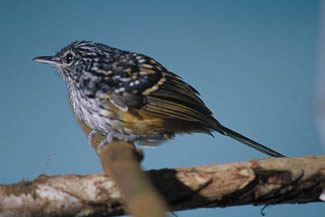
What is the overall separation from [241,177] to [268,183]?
187 mm

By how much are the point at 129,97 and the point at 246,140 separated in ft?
3.41

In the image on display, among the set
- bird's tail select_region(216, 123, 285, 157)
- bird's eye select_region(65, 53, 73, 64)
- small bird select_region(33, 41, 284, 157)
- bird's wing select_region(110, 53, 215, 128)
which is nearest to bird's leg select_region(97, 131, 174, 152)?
small bird select_region(33, 41, 284, 157)

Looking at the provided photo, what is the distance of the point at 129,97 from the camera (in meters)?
2.98

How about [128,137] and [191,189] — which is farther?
[128,137]

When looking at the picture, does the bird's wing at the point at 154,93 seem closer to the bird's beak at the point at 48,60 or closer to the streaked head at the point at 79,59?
the streaked head at the point at 79,59

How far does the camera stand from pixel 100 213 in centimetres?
210

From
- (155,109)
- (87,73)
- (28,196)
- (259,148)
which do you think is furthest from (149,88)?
(28,196)

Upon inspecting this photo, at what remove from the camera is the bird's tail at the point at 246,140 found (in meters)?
3.24

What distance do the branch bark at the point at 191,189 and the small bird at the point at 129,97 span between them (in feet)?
2.23

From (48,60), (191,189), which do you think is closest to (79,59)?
(48,60)

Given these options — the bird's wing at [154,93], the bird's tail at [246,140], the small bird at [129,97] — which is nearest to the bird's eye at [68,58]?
the small bird at [129,97]

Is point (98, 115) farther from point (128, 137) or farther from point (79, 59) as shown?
point (79, 59)

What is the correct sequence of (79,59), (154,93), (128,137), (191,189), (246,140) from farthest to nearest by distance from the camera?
(79,59) < (246,140) < (154,93) < (128,137) < (191,189)

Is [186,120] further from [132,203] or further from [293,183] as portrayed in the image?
[132,203]
